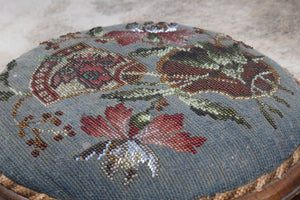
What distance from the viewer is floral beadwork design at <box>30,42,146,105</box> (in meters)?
0.99

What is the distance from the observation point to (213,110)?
0.93m

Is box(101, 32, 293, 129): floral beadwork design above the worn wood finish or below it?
above

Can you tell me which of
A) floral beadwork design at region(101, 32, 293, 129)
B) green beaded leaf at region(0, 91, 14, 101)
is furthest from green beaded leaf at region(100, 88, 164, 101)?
green beaded leaf at region(0, 91, 14, 101)

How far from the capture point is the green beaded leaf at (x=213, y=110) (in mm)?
910

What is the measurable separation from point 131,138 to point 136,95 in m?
0.13

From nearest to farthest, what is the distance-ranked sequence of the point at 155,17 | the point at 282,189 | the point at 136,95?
the point at 282,189 < the point at 136,95 < the point at 155,17

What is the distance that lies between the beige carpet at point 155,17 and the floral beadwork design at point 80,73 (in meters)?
0.82

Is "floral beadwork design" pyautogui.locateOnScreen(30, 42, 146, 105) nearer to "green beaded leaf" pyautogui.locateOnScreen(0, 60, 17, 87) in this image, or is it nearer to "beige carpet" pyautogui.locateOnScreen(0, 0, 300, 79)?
"green beaded leaf" pyautogui.locateOnScreen(0, 60, 17, 87)

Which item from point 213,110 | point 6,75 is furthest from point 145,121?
point 6,75

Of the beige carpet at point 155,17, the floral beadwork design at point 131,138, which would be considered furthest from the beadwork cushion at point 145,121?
the beige carpet at point 155,17

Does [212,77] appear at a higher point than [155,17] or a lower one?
higher

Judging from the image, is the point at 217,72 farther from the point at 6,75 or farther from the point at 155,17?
the point at 155,17

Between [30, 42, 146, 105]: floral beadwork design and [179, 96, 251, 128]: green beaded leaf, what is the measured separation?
16 centimetres

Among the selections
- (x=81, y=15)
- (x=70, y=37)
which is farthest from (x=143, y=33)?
(x=81, y=15)
